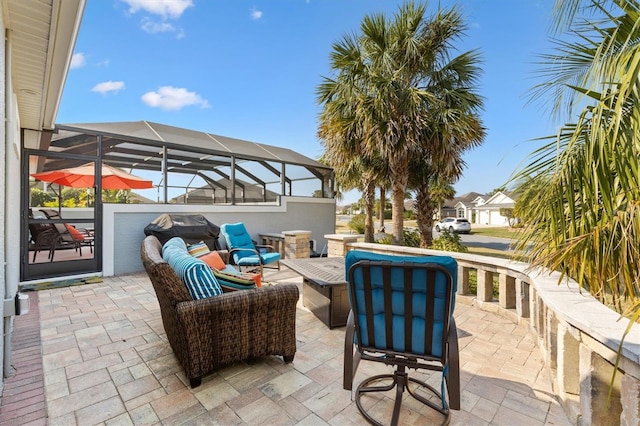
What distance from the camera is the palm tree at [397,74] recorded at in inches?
253

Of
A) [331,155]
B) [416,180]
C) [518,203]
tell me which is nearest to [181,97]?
[331,155]

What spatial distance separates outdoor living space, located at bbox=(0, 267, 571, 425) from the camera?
2012 millimetres

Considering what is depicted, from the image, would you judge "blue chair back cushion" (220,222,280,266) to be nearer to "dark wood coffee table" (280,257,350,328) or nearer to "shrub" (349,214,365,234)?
"dark wood coffee table" (280,257,350,328)

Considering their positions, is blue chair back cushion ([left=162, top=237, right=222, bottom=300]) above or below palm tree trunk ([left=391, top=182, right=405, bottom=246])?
below

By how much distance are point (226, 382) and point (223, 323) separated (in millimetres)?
511

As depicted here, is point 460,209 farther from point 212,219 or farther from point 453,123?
point 212,219

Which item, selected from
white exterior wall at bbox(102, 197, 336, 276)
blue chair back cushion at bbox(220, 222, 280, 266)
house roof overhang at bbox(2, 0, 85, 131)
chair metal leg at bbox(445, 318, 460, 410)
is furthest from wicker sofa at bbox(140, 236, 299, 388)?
white exterior wall at bbox(102, 197, 336, 276)

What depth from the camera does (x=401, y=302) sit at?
1794 millimetres

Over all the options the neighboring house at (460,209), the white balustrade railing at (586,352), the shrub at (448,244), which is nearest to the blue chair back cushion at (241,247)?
the shrub at (448,244)

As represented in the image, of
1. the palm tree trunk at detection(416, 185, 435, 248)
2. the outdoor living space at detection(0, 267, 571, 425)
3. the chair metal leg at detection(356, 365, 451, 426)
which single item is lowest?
the outdoor living space at detection(0, 267, 571, 425)

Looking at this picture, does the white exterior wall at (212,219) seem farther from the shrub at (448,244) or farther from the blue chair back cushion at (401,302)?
the blue chair back cushion at (401,302)

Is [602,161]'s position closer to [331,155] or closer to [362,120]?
[362,120]

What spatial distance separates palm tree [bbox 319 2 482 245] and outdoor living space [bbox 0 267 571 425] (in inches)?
167

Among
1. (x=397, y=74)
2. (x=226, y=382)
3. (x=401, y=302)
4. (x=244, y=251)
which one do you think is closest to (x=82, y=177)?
(x=244, y=251)
